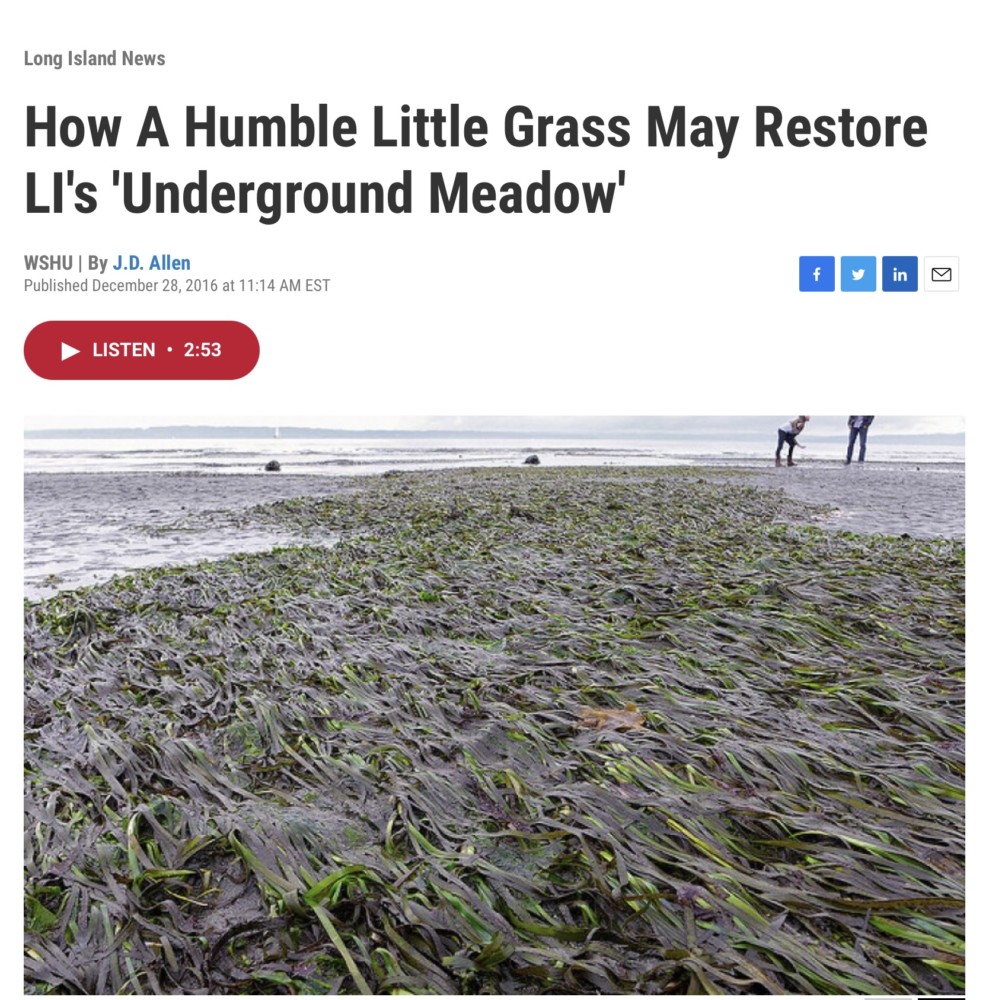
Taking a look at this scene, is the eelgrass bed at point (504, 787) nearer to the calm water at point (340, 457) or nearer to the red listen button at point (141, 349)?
the red listen button at point (141, 349)

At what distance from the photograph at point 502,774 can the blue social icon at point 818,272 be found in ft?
5.24

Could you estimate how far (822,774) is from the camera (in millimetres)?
2098

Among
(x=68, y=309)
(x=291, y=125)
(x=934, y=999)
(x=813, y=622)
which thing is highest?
(x=291, y=125)

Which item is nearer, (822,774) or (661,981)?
(661,981)

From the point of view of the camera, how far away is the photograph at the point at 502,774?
1502 mm

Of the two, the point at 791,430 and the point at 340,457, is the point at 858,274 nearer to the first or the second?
the point at 791,430

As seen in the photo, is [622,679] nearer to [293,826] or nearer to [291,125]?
[293,826]

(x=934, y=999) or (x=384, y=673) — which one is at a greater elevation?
(x=384, y=673)

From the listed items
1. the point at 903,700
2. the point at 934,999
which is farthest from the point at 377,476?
the point at 934,999

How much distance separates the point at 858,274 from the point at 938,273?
1.01 feet

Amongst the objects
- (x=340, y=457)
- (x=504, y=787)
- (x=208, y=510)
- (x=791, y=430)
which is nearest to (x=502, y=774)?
(x=504, y=787)

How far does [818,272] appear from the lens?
2.71m

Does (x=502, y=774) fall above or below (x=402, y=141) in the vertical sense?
below

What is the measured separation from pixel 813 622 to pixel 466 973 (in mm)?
2516
